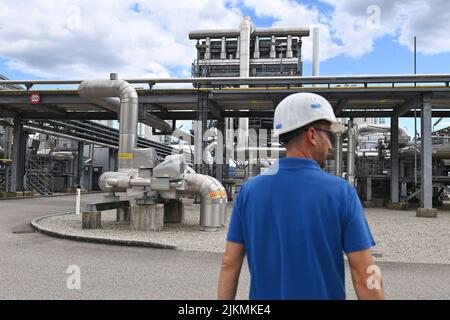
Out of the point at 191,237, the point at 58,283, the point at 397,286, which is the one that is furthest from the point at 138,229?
the point at 397,286

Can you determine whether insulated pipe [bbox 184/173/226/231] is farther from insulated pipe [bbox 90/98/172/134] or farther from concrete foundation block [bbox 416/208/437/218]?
concrete foundation block [bbox 416/208/437/218]

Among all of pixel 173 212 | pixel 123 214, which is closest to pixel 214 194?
pixel 173 212

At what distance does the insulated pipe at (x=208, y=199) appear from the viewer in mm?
10148

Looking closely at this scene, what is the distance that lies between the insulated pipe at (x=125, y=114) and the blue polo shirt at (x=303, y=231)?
9.86 m

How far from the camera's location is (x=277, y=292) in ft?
5.49

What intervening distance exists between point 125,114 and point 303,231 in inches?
416

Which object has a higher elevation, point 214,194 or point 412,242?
point 214,194

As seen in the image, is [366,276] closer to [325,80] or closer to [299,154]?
[299,154]

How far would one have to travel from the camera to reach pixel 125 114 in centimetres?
1154

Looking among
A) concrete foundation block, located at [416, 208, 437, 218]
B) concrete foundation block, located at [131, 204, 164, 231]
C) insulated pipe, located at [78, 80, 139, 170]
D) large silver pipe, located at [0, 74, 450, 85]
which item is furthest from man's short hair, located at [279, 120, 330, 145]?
concrete foundation block, located at [416, 208, 437, 218]

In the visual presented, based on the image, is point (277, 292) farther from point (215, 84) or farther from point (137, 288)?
point (215, 84)

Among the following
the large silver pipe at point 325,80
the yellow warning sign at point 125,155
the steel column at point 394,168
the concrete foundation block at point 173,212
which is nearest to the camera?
the yellow warning sign at point 125,155

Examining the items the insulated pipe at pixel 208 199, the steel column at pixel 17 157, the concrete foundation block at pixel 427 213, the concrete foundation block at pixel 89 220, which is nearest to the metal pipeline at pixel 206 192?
the insulated pipe at pixel 208 199

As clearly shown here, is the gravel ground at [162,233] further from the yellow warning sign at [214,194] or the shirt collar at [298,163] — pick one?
the shirt collar at [298,163]
